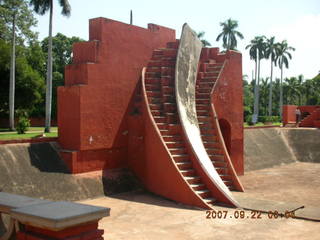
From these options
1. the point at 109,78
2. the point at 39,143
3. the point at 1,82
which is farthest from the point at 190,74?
the point at 1,82

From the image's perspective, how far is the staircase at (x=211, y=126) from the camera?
37.3 feet

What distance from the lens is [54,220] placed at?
3852 mm

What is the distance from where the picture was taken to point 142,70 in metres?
12.4

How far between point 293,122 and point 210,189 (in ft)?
67.9

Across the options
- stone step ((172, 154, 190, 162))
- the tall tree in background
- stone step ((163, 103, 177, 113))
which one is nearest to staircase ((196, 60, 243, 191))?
stone step ((163, 103, 177, 113))

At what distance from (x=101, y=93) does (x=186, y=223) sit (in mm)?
4802

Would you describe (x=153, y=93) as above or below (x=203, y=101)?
above

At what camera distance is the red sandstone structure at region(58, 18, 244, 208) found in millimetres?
10289

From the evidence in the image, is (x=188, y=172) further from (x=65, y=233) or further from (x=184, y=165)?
(x=65, y=233)

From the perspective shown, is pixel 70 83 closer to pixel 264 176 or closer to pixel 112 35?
pixel 112 35

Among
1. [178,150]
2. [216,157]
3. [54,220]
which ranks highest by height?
[178,150]

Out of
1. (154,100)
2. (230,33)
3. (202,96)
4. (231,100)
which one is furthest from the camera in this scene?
(230,33)

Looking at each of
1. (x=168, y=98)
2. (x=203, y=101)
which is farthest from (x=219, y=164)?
(x=168, y=98)

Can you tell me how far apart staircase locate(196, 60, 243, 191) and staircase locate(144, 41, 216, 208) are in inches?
43.6
